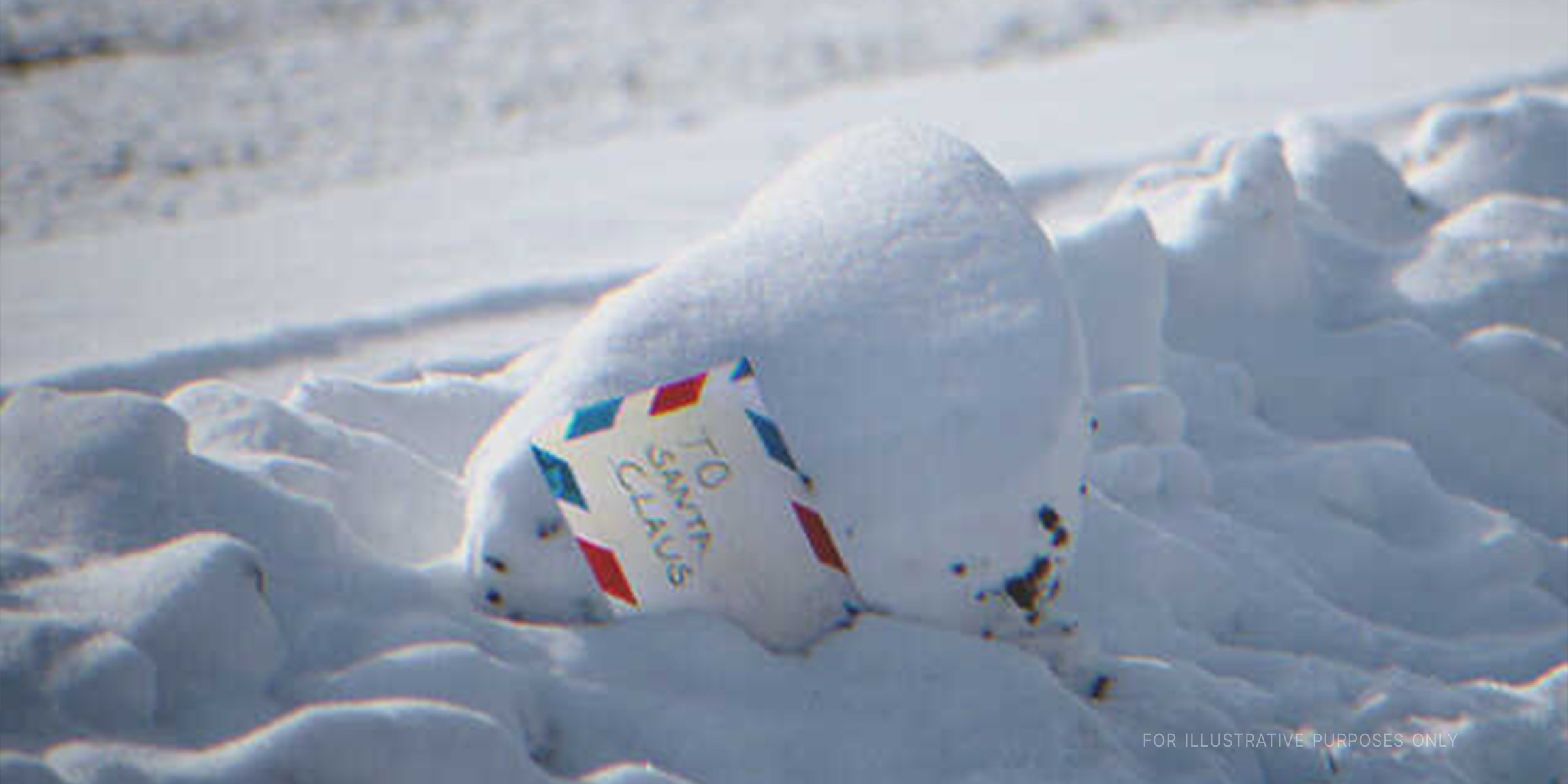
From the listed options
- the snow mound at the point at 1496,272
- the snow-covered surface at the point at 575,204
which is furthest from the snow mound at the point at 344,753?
the snow mound at the point at 1496,272

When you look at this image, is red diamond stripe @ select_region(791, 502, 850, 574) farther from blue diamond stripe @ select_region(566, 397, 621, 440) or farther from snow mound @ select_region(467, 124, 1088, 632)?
blue diamond stripe @ select_region(566, 397, 621, 440)

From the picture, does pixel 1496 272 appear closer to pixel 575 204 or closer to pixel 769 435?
pixel 769 435

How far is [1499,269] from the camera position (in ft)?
7.39

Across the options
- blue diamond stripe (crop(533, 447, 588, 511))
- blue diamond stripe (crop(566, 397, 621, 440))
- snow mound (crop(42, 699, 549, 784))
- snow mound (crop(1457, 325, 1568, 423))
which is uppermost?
blue diamond stripe (crop(566, 397, 621, 440))

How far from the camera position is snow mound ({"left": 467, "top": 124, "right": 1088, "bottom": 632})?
4.46 ft

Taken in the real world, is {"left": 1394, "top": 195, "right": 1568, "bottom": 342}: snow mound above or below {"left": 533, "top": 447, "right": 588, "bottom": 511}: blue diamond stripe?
below

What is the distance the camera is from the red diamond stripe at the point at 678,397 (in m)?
1.32

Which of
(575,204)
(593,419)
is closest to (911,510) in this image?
(593,419)

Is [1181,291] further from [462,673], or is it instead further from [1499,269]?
[462,673]

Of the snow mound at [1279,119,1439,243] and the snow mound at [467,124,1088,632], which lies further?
the snow mound at [1279,119,1439,243]

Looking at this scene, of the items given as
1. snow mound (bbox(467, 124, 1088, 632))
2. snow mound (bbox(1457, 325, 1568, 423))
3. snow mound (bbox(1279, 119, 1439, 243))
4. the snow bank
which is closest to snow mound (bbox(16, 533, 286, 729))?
the snow bank

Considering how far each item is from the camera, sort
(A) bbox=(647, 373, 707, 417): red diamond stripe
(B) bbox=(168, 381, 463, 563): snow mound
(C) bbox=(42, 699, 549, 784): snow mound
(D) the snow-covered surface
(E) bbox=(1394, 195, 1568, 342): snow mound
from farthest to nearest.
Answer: (D) the snow-covered surface, (E) bbox=(1394, 195, 1568, 342): snow mound, (B) bbox=(168, 381, 463, 563): snow mound, (A) bbox=(647, 373, 707, 417): red diamond stripe, (C) bbox=(42, 699, 549, 784): snow mound

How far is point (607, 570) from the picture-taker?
1.36m

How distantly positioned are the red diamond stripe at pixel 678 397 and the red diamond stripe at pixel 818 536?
0.13 m
